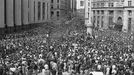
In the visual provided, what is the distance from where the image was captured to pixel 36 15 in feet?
261

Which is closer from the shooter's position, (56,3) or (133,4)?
(133,4)

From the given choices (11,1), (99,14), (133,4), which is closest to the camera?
(11,1)

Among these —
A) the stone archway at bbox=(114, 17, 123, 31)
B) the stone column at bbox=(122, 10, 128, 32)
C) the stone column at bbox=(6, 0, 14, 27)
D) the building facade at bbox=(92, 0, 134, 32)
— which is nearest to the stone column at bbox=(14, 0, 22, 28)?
the stone column at bbox=(6, 0, 14, 27)

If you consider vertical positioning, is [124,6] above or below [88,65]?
above

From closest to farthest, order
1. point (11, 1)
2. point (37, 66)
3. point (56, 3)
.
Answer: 1. point (37, 66)
2. point (11, 1)
3. point (56, 3)

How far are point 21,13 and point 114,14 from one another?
111 feet

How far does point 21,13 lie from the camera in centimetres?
6419

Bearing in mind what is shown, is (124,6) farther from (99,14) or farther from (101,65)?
(101,65)

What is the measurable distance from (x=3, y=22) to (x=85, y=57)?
30335mm

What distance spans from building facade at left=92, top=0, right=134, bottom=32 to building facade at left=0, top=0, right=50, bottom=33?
63.6ft

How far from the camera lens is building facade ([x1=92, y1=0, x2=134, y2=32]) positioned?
2975 inches

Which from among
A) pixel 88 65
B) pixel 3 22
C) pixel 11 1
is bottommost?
pixel 88 65

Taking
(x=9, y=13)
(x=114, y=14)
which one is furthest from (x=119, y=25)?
(x=9, y=13)

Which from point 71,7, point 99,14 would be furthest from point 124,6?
point 71,7
